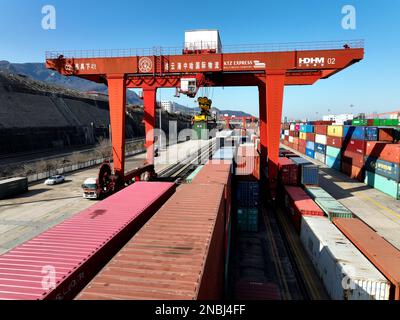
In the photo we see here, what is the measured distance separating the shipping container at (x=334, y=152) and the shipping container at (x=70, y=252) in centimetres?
4059

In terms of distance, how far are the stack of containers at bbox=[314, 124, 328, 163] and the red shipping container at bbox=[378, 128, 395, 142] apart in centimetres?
1570

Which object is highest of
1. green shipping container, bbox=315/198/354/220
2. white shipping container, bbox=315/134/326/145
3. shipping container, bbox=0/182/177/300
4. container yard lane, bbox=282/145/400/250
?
white shipping container, bbox=315/134/326/145

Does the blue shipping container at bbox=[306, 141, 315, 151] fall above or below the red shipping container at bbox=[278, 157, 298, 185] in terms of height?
above

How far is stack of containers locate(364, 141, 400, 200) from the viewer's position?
95.5 feet

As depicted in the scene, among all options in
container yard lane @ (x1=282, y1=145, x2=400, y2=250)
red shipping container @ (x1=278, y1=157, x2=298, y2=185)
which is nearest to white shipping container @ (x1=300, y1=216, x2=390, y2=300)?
container yard lane @ (x1=282, y1=145, x2=400, y2=250)

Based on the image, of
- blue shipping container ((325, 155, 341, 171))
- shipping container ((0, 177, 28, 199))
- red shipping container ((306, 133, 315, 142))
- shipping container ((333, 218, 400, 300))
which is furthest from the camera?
red shipping container ((306, 133, 315, 142))

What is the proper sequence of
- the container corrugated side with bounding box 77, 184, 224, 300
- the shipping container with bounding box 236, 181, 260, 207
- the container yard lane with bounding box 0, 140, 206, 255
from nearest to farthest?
the container corrugated side with bounding box 77, 184, 224, 300 → the container yard lane with bounding box 0, 140, 206, 255 → the shipping container with bounding box 236, 181, 260, 207

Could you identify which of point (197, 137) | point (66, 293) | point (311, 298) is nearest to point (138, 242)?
point (66, 293)

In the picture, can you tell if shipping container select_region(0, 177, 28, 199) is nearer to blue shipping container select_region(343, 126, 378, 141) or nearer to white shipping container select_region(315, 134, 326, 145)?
blue shipping container select_region(343, 126, 378, 141)

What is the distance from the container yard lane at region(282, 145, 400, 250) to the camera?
70.4ft

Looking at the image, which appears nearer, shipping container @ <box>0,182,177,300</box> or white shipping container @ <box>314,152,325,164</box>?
shipping container @ <box>0,182,177,300</box>

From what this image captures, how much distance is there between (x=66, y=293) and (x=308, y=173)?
2478 centimetres

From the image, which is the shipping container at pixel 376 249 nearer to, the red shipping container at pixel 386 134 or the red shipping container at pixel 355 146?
the red shipping container at pixel 355 146

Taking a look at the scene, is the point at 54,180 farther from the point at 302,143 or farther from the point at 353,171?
the point at 302,143
